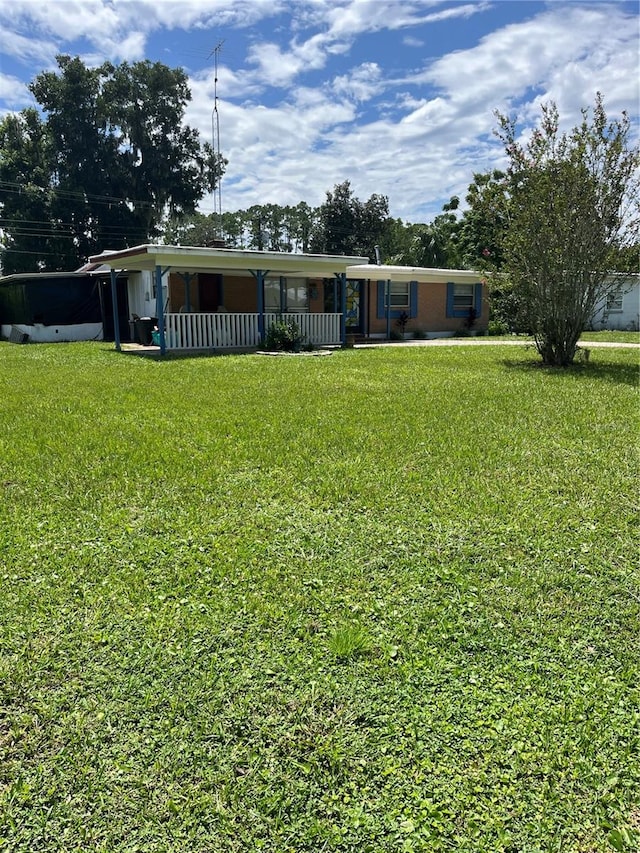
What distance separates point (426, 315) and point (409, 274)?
1937mm

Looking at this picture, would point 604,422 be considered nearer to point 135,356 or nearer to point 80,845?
point 80,845

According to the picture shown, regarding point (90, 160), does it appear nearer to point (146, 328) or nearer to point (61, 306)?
point (61, 306)

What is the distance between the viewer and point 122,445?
5523 millimetres

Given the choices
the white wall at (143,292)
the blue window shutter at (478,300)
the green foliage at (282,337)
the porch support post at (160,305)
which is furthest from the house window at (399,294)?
the porch support post at (160,305)

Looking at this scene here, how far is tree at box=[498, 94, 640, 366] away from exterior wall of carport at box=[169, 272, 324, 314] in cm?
899

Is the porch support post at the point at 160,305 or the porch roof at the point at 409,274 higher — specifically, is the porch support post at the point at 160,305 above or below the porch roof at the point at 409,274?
below

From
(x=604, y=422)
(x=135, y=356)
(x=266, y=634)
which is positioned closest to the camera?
(x=266, y=634)

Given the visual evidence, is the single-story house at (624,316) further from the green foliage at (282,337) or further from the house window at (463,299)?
the green foliage at (282,337)

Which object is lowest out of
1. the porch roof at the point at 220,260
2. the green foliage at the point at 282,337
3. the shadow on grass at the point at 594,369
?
the shadow on grass at the point at 594,369

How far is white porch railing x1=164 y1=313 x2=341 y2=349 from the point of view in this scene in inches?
577

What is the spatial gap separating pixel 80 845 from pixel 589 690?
1919 mm

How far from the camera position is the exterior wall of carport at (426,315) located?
20.6m

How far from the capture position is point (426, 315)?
21453 millimetres

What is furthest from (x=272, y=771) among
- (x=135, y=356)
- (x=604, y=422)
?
(x=135, y=356)
